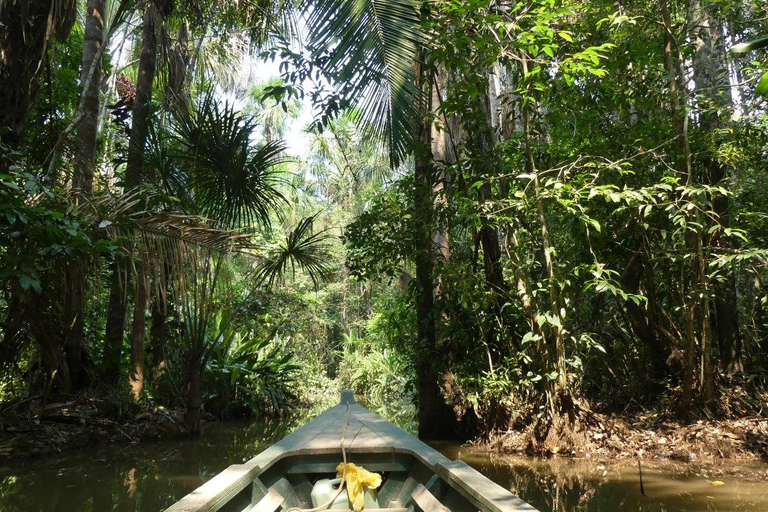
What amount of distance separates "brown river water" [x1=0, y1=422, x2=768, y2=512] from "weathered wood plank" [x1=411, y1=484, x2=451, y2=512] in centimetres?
177

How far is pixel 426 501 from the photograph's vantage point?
334 centimetres

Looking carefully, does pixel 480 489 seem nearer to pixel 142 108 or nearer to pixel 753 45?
pixel 753 45

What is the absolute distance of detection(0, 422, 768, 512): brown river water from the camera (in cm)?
489

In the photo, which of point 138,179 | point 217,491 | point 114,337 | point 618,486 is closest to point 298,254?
point 138,179

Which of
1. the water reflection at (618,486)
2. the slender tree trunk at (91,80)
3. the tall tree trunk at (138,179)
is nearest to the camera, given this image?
the water reflection at (618,486)

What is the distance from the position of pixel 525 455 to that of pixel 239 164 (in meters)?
4.98

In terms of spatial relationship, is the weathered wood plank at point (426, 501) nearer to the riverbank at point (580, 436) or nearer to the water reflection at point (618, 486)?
the water reflection at point (618, 486)

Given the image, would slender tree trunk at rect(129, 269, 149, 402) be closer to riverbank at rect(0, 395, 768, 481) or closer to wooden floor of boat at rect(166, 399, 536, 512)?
riverbank at rect(0, 395, 768, 481)

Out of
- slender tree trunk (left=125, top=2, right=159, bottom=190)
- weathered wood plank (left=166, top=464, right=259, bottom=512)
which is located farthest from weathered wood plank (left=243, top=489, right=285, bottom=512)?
slender tree trunk (left=125, top=2, right=159, bottom=190)

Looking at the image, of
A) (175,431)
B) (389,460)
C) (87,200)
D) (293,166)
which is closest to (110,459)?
(175,431)

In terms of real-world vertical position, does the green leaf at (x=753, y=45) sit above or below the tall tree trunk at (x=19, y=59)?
below

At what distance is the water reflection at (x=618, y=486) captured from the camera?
187 inches

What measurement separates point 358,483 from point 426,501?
0.43 meters

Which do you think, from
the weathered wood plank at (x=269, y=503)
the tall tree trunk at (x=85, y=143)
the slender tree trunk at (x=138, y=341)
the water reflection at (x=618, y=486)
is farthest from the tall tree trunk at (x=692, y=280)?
the slender tree trunk at (x=138, y=341)
